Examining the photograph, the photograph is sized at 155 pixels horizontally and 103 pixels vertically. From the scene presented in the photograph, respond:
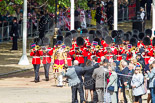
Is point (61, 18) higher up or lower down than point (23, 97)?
higher up

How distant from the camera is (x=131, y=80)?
21812mm

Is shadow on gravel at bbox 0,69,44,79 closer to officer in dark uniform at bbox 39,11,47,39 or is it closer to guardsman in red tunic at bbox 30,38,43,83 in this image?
guardsman in red tunic at bbox 30,38,43,83

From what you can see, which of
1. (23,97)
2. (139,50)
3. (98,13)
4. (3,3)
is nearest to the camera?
(23,97)

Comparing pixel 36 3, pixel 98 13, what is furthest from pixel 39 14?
pixel 98 13

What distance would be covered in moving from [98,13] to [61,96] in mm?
20760

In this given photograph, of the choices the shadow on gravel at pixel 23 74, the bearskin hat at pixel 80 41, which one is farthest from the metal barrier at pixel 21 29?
the bearskin hat at pixel 80 41

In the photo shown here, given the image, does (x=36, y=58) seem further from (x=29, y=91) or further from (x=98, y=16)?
(x=98, y=16)

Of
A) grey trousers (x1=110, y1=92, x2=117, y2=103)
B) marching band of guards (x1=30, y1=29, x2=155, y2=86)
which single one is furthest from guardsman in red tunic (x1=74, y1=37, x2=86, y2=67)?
grey trousers (x1=110, y1=92, x2=117, y2=103)

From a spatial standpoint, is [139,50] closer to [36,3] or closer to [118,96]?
[118,96]

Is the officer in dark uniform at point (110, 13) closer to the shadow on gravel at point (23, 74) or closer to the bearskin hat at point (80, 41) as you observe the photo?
the shadow on gravel at point (23, 74)

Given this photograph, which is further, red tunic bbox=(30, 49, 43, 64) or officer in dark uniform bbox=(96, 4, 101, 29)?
officer in dark uniform bbox=(96, 4, 101, 29)

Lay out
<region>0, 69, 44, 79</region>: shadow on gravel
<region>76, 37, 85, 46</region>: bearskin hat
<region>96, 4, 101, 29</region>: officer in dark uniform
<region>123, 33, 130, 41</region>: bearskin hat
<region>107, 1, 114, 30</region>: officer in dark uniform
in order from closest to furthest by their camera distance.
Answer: <region>76, 37, 85, 46</region>: bearskin hat → <region>0, 69, 44, 79</region>: shadow on gravel → <region>123, 33, 130, 41</region>: bearskin hat → <region>96, 4, 101, 29</region>: officer in dark uniform → <region>107, 1, 114, 30</region>: officer in dark uniform

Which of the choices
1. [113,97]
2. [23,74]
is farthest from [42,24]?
[113,97]

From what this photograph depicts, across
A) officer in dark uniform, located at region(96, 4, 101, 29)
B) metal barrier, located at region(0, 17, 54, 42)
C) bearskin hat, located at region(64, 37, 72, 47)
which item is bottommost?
bearskin hat, located at region(64, 37, 72, 47)
